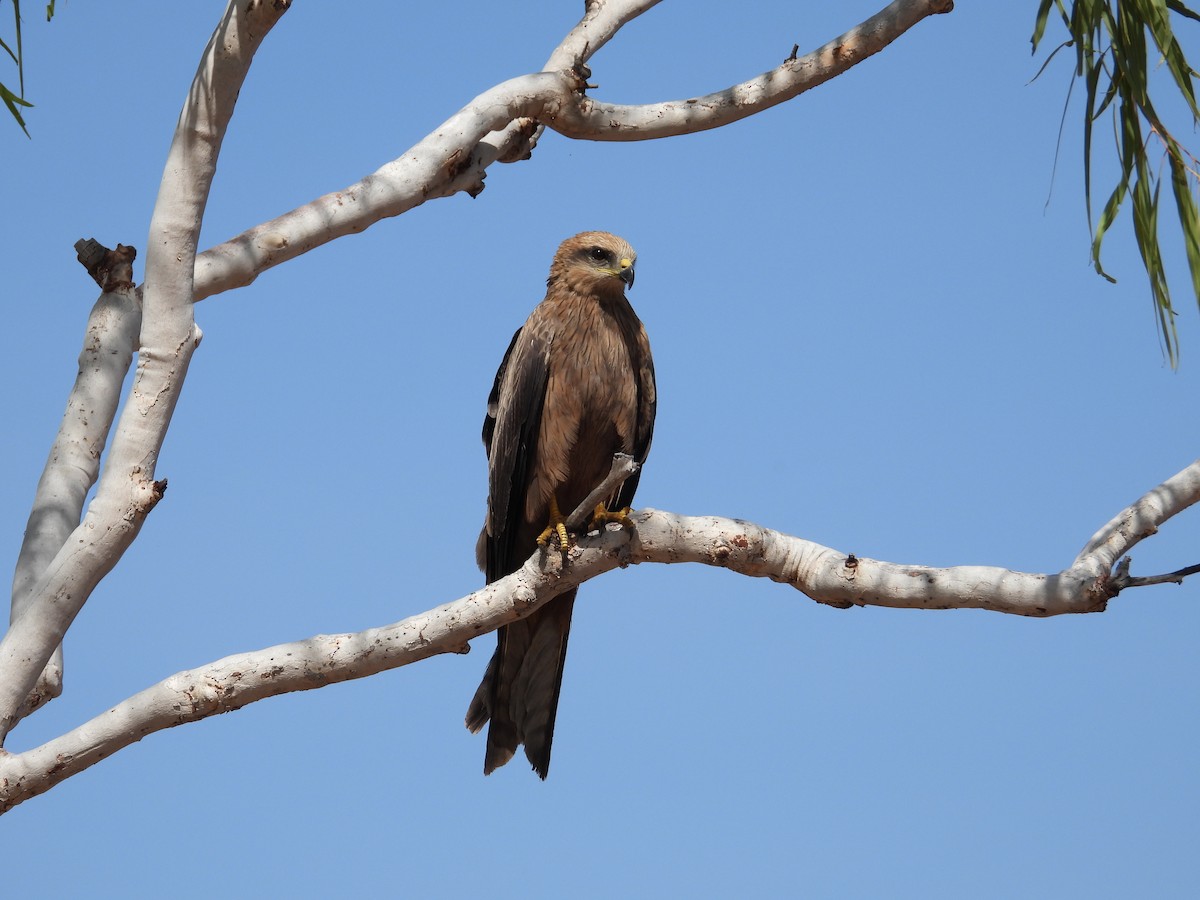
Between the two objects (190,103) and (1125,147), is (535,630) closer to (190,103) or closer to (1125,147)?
(190,103)

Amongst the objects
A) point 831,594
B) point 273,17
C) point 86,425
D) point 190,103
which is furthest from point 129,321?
point 831,594

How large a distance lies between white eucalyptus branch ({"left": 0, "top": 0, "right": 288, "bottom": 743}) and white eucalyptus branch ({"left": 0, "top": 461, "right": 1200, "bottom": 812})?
251 millimetres

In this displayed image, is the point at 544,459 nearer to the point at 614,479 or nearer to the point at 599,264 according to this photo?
the point at 599,264

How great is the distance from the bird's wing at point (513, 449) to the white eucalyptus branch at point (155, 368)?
156 cm

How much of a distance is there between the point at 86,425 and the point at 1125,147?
3.76m

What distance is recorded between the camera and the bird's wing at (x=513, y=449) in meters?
4.95

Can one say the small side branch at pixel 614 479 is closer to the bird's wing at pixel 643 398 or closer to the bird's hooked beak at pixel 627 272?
the bird's wing at pixel 643 398

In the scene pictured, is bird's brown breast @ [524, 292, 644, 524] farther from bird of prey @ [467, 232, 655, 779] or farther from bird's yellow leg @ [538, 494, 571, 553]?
bird's yellow leg @ [538, 494, 571, 553]

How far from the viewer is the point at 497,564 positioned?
16.6 ft

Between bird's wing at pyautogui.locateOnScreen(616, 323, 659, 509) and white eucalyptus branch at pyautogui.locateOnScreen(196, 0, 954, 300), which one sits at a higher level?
white eucalyptus branch at pyautogui.locateOnScreen(196, 0, 954, 300)

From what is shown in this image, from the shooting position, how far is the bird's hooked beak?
5230 mm


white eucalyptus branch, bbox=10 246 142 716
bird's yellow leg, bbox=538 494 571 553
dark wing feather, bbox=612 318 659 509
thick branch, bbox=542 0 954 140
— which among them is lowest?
bird's yellow leg, bbox=538 494 571 553

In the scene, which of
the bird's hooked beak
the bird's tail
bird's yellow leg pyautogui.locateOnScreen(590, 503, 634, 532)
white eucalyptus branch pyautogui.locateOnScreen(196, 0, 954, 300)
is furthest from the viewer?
the bird's hooked beak

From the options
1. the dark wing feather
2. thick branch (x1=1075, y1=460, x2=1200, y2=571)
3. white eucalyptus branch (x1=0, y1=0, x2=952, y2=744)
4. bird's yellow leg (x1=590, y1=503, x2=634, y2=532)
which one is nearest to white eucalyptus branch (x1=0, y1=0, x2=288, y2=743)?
white eucalyptus branch (x1=0, y1=0, x2=952, y2=744)
